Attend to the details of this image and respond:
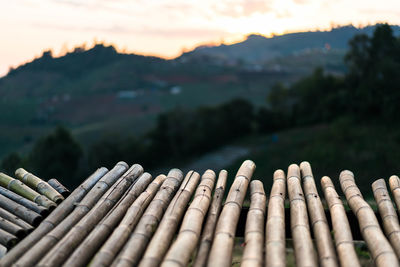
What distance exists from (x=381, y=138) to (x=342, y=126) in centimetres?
191

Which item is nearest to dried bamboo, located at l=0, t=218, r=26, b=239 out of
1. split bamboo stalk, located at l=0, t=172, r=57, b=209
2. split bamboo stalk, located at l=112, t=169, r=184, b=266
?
split bamboo stalk, located at l=0, t=172, r=57, b=209

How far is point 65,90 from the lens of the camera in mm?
59938

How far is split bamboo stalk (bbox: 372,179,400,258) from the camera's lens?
12.7 ft

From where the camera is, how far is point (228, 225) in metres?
4.01

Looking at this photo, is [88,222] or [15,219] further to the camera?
[15,219]

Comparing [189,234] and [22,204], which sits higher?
[22,204]

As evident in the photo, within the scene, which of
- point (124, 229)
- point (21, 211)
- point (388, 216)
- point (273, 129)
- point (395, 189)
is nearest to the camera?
point (124, 229)

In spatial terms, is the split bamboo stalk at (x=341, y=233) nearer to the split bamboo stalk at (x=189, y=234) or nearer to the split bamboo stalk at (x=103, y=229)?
the split bamboo stalk at (x=189, y=234)

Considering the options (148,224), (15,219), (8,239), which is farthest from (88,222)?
(15,219)

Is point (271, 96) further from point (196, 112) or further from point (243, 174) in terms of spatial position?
point (243, 174)

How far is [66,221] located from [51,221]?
0.57 feet

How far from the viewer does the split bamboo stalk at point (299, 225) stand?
3.50m

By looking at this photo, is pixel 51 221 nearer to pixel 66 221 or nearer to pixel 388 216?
pixel 66 221

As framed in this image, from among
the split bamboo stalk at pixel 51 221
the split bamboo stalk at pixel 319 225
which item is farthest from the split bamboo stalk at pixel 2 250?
the split bamboo stalk at pixel 319 225
